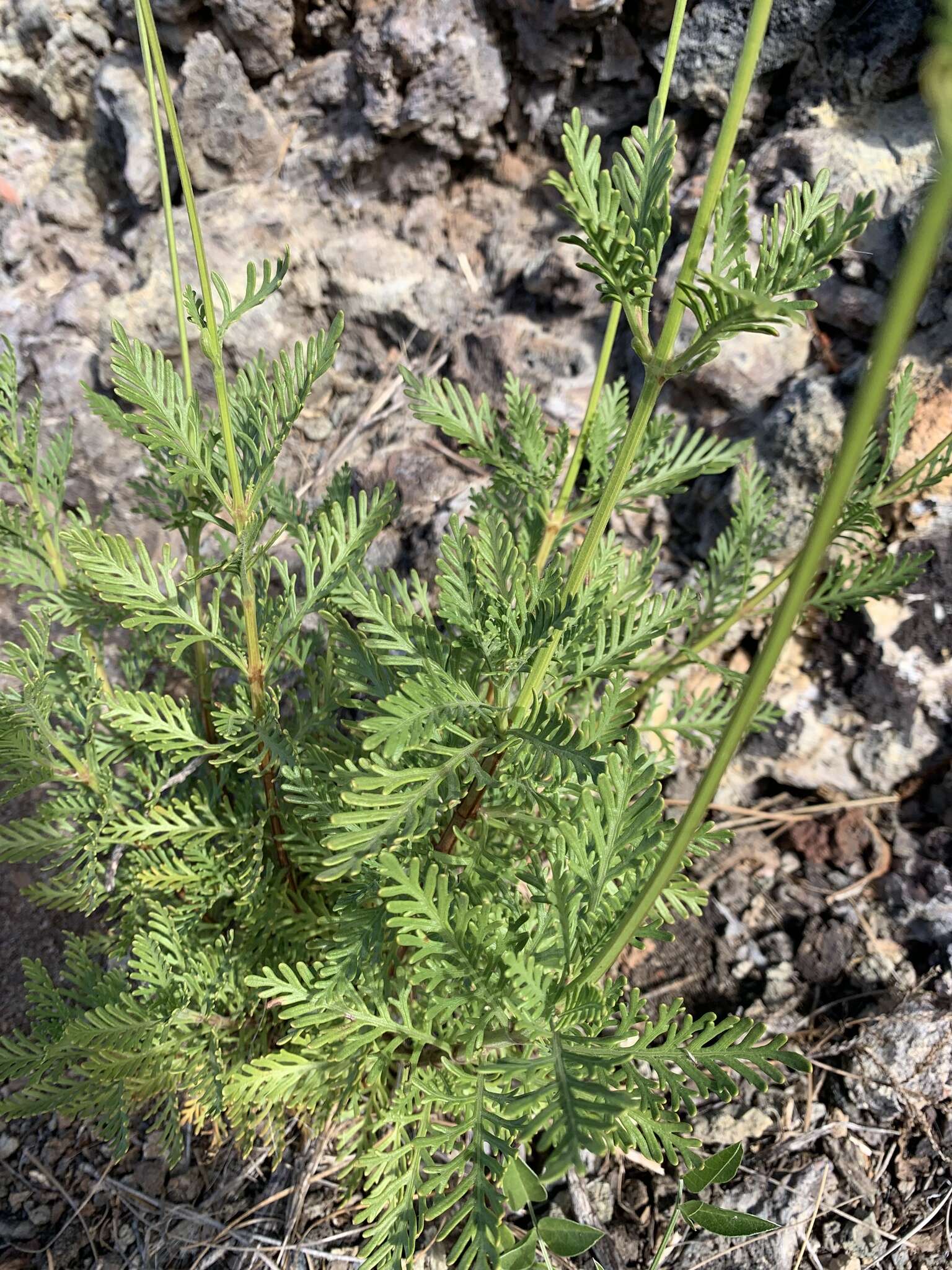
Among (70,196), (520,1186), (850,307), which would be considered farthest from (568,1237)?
(70,196)

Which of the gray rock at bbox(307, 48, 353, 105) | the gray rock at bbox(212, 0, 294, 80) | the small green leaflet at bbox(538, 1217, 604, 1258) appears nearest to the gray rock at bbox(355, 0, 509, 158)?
the gray rock at bbox(307, 48, 353, 105)

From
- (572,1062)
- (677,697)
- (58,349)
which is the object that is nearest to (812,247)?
(572,1062)

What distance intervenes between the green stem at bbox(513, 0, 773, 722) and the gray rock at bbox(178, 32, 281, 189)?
2196 millimetres

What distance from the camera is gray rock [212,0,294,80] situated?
250cm

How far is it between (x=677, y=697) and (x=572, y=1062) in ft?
3.00

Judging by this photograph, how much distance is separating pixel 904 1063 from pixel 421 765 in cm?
110

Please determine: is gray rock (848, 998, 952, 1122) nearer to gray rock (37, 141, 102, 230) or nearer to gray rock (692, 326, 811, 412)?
gray rock (692, 326, 811, 412)

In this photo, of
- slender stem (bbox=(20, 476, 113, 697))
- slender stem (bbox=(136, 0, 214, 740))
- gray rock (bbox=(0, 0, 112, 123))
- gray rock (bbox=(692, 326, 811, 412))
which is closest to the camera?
slender stem (bbox=(136, 0, 214, 740))

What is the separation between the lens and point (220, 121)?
259 cm

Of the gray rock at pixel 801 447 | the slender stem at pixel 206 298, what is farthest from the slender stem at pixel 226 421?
the gray rock at pixel 801 447

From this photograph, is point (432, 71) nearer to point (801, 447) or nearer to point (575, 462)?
point (801, 447)

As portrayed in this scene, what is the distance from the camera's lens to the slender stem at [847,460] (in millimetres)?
416

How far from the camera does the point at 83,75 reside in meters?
2.86

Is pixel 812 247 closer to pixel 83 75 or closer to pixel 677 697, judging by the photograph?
pixel 677 697
